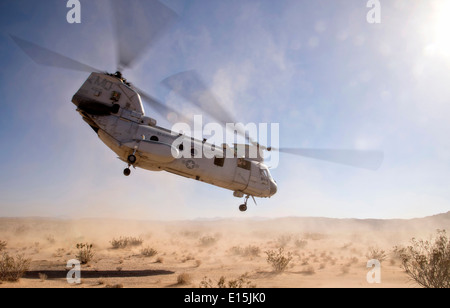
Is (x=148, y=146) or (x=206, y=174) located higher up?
(x=148, y=146)

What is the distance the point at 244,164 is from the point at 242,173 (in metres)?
0.59

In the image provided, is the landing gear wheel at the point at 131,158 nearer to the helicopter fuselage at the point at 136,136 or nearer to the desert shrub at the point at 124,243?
the helicopter fuselage at the point at 136,136

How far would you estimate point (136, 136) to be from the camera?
1112 cm

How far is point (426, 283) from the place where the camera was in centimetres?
807

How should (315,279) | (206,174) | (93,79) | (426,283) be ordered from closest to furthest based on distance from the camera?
(426,283) < (315,279) < (93,79) < (206,174)

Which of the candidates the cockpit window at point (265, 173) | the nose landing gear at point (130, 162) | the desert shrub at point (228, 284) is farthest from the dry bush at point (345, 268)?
the nose landing gear at point (130, 162)

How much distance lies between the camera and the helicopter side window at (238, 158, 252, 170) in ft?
43.7

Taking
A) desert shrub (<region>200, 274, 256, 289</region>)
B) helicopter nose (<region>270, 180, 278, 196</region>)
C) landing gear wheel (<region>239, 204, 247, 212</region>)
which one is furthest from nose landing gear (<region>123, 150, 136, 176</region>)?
helicopter nose (<region>270, 180, 278, 196</region>)

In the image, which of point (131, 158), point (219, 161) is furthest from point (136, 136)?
point (219, 161)

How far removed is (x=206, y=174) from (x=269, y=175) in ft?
14.1

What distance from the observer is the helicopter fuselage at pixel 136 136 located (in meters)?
10.9
